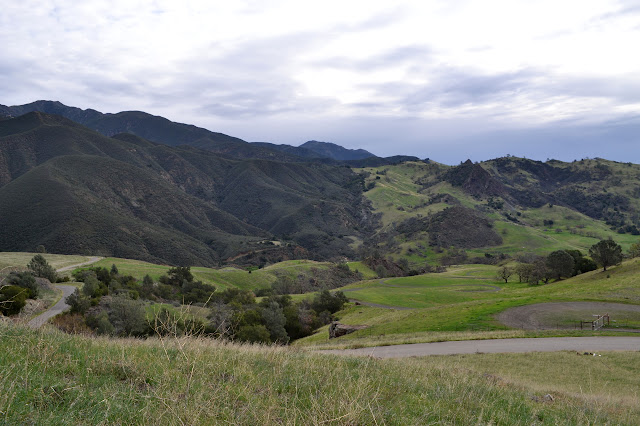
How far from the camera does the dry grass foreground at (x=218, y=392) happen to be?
13.0ft

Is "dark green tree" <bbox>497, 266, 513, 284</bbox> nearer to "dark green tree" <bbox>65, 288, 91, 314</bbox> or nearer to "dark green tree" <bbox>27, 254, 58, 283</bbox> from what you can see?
"dark green tree" <bbox>65, 288, 91, 314</bbox>

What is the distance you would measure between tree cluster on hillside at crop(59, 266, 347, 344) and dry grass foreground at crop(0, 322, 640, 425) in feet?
25.9

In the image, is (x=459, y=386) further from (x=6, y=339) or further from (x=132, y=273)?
(x=132, y=273)

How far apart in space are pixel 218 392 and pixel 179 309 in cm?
2077

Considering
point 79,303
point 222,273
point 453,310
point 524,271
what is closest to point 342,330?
point 453,310

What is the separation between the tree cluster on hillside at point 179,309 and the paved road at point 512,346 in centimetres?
841

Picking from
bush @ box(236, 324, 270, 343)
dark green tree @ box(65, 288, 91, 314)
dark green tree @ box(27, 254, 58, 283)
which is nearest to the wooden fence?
bush @ box(236, 324, 270, 343)

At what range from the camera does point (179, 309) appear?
78.8 ft

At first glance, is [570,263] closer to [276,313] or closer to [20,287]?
[276,313]

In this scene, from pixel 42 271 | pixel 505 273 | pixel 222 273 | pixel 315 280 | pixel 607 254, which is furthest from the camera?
pixel 315 280

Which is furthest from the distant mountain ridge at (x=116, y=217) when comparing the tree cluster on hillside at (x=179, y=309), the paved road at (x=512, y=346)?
the paved road at (x=512, y=346)

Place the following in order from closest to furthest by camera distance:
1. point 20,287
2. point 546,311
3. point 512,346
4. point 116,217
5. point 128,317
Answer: point 512,346, point 20,287, point 546,311, point 128,317, point 116,217

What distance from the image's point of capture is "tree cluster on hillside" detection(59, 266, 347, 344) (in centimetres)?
2878

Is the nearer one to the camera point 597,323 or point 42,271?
point 597,323
